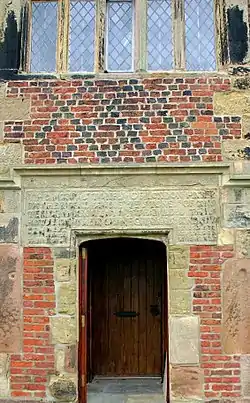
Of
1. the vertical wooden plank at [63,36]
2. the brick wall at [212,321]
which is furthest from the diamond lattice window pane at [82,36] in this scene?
the brick wall at [212,321]

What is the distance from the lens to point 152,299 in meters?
7.95

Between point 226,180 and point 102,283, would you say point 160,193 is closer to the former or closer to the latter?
point 226,180

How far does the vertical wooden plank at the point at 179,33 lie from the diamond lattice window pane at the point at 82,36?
1011mm

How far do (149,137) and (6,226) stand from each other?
6.48 ft

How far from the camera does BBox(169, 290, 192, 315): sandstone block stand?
6.27 meters

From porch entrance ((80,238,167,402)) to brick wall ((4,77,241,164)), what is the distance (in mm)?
1820

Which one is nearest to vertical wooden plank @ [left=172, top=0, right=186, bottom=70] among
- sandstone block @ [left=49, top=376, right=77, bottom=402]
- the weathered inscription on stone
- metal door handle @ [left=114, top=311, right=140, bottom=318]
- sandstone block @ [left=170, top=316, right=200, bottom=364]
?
the weathered inscription on stone

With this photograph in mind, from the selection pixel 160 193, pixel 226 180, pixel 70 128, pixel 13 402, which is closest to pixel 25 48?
pixel 70 128

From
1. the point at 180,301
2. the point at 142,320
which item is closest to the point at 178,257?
the point at 180,301

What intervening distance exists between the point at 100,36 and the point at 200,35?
1.24m

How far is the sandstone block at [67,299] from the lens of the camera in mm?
6332

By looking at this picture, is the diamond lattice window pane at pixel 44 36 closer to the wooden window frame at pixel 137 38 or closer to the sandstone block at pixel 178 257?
the wooden window frame at pixel 137 38

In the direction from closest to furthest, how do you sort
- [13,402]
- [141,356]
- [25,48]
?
[13,402] < [25,48] < [141,356]

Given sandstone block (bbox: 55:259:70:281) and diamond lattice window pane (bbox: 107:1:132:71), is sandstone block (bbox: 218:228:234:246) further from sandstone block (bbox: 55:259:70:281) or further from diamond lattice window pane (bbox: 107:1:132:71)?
diamond lattice window pane (bbox: 107:1:132:71)
